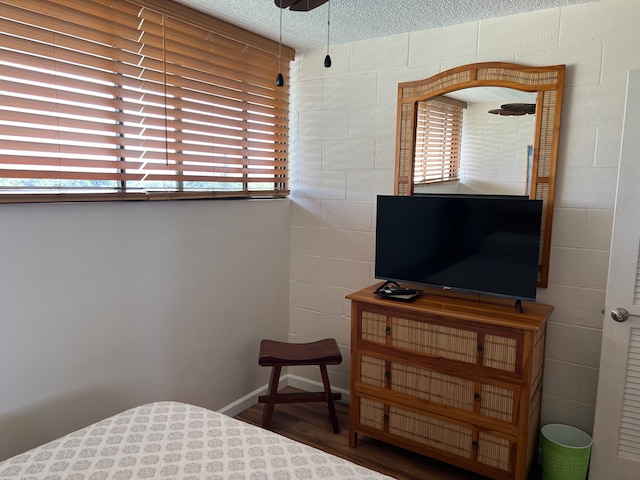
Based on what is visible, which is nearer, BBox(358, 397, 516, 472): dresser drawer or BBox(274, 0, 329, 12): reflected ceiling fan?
BBox(274, 0, 329, 12): reflected ceiling fan

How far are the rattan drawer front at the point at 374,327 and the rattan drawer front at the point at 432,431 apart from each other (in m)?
0.39

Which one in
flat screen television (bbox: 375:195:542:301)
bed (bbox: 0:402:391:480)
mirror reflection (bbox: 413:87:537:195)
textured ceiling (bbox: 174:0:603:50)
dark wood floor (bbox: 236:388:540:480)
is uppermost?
textured ceiling (bbox: 174:0:603:50)

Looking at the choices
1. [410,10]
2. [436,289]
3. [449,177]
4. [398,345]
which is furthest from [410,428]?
[410,10]

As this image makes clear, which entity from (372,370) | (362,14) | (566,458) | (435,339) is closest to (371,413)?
(372,370)

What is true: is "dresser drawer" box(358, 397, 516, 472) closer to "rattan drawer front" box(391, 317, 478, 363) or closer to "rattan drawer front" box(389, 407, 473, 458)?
"rattan drawer front" box(389, 407, 473, 458)

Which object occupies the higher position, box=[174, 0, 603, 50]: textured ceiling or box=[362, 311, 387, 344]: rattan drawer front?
box=[174, 0, 603, 50]: textured ceiling

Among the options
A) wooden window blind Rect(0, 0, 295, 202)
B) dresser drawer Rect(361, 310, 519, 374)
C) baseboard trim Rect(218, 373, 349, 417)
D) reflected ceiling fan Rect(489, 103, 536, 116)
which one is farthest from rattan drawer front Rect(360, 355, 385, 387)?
reflected ceiling fan Rect(489, 103, 536, 116)

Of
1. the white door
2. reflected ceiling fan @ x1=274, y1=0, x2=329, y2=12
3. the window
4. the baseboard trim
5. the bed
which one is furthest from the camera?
the baseboard trim

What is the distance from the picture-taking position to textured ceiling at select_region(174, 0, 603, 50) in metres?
2.33

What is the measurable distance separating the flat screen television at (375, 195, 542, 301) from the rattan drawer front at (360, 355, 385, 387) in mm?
467

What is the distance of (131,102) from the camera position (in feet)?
7.57

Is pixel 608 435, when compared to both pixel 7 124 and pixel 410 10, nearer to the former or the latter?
pixel 410 10

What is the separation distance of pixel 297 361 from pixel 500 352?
1.11 metres

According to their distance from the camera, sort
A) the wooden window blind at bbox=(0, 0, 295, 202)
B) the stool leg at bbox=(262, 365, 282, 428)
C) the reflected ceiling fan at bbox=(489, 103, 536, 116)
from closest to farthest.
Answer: the wooden window blind at bbox=(0, 0, 295, 202)
the reflected ceiling fan at bbox=(489, 103, 536, 116)
the stool leg at bbox=(262, 365, 282, 428)
